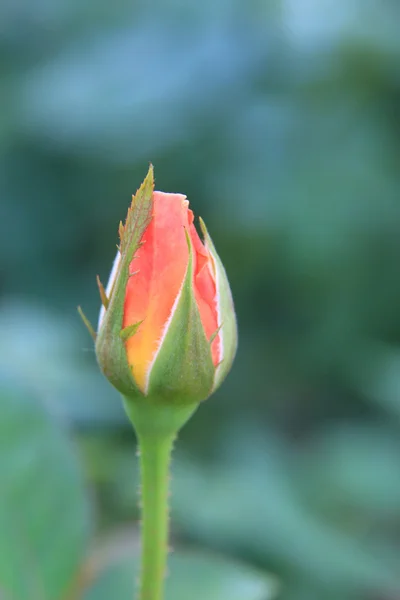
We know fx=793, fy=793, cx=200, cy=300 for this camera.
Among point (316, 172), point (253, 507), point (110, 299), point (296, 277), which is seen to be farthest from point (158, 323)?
point (316, 172)

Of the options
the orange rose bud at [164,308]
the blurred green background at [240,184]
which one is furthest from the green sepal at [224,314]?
the blurred green background at [240,184]

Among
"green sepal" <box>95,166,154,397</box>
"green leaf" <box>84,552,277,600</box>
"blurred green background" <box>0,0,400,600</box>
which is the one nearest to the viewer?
"green sepal" <box>95,166,154,397</box>

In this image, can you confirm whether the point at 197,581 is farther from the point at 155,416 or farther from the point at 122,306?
the point at 122,306

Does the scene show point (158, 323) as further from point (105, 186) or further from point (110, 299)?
point (105, 186)

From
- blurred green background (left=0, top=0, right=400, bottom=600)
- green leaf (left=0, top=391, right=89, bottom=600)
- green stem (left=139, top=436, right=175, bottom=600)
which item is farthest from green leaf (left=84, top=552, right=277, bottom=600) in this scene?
blurred green background (left=0, top=0, right=400, bottom=600)

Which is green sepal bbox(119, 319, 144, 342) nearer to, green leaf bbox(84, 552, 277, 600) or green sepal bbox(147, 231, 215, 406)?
green sepal bbox(147, 231, 215, 406)

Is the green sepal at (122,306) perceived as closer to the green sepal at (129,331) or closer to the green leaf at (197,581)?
the green sepal at (129,331)
